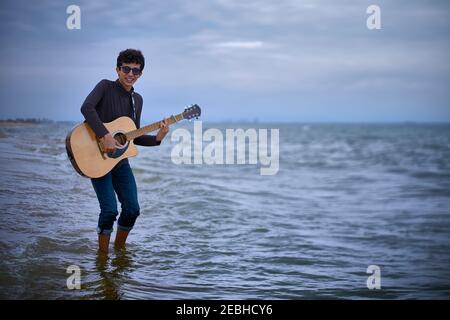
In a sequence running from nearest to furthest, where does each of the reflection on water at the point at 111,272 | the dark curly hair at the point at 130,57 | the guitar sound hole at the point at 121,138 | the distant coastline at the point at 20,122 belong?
the reflection on water at the point at 111,272 → the dark curly hair at the point at 130,57 → the guitar sound hole at the point at 121,138 → the distant coastline at the point at 20,122

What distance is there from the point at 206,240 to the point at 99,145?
201 centimetres

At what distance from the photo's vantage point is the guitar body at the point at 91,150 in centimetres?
397

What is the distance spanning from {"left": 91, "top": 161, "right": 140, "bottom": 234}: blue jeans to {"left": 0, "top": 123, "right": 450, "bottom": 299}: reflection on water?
0.34m

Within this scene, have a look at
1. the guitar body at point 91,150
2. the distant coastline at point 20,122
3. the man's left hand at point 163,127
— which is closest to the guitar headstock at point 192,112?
the man's left hand at point 163,127

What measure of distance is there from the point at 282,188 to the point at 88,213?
239 inches

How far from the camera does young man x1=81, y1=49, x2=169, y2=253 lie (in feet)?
13.1

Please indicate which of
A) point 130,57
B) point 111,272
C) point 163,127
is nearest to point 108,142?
point 163,127

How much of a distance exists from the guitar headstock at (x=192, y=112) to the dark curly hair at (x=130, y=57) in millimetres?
579

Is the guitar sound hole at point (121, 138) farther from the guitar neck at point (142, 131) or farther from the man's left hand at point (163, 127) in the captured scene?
the man's left hand at point (163, 127)

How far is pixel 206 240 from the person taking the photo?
5.61m

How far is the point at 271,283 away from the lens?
4219mm

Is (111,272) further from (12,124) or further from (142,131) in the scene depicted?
(12,124)
